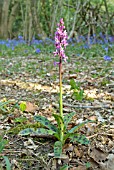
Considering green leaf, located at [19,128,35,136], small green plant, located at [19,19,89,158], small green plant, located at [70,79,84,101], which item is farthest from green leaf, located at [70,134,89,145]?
small green plant, located at [70,79,84,101]

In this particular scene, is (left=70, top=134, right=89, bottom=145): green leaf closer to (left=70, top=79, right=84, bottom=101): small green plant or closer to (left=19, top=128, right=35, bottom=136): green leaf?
(left=19, top=128, right=35, bottom=136): green leaf

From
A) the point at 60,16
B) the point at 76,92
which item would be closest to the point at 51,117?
the point at 76,92

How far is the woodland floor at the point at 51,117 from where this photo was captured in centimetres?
198

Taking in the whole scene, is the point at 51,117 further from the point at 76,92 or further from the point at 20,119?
the point at 76,92

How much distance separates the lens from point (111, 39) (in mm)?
10297

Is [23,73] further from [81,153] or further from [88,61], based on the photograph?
[81,153]

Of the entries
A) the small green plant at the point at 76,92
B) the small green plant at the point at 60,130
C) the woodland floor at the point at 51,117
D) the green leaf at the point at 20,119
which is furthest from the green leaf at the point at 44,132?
the small green plant at the point at 76,92

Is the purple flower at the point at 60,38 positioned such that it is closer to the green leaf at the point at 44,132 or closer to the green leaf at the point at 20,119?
the green leaf at the point at 44,132

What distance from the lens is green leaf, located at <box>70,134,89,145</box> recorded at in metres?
1.98

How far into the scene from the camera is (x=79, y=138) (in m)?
2.02

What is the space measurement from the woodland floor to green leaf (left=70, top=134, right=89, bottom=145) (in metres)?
0.09

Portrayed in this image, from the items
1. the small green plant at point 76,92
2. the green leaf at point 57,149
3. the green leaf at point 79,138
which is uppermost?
the small green plant at point 76,92

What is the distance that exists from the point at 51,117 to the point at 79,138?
69 centimetres

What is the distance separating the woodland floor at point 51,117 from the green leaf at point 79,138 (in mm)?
86
